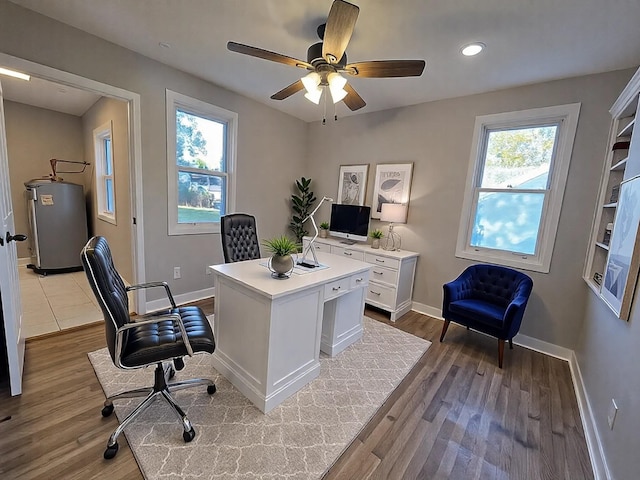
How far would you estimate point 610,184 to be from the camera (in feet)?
7.47

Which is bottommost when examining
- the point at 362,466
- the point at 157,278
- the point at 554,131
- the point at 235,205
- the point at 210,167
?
the point at 362,466

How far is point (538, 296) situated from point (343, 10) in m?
3.06

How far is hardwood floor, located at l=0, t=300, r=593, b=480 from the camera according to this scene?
138 centimetres

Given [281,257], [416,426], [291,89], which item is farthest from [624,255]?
[291,89]

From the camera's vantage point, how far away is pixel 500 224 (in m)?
2.99

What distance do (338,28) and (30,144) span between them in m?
5.52

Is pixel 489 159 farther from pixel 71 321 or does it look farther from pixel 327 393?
pixel 71 321

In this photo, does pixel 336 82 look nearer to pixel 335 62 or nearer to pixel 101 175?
pixel 335 62

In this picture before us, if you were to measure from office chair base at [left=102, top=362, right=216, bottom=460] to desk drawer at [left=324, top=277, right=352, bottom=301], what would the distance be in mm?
998

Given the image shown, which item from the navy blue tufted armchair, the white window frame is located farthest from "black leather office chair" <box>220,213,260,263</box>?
the white window frame

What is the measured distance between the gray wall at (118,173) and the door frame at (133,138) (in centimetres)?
29

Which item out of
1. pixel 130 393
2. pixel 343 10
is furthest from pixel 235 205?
pixel 343 10

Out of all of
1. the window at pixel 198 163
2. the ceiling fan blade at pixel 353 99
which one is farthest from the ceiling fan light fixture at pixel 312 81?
the window at pixel 198 163

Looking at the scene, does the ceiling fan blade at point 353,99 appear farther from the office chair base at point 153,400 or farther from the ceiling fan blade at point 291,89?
the office chair base at point 153,400
